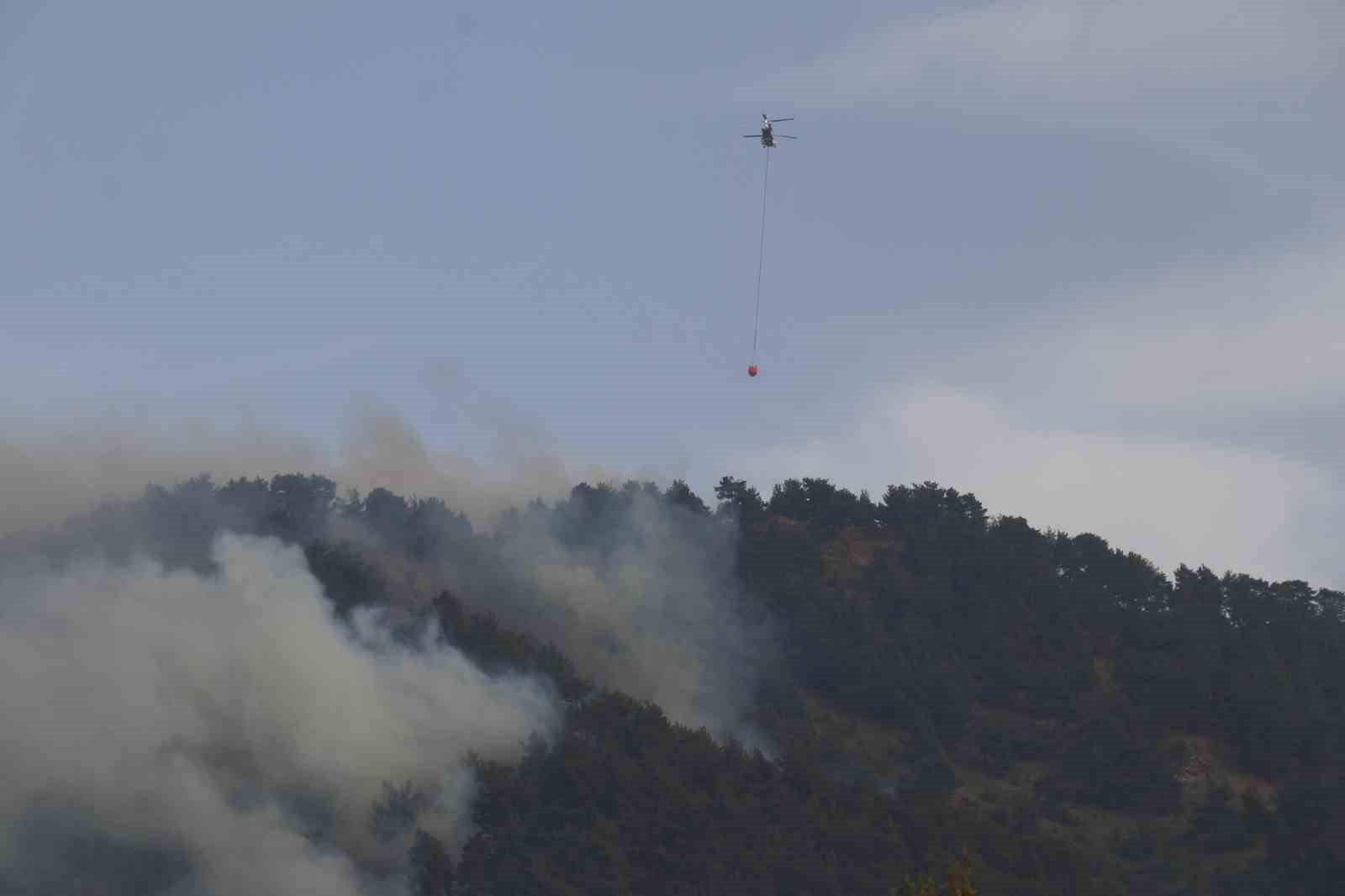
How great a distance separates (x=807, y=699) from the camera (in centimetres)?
15838

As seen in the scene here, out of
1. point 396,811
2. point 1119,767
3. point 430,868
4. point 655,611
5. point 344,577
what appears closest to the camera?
point 430,868

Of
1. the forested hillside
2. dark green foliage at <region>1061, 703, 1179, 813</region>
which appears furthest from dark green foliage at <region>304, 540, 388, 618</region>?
dark green foliage at <region>1061, 703, 1179, 813</region>

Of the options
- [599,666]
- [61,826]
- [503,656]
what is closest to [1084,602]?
[599,666]

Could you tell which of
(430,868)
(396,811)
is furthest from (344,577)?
(430,868)

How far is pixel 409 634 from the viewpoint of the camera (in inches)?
5910

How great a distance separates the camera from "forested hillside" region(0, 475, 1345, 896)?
124 metres

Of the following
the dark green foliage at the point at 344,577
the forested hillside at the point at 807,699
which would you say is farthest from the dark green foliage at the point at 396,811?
the dark green foliage at the point at 344,577

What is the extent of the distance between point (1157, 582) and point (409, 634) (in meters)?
70.1

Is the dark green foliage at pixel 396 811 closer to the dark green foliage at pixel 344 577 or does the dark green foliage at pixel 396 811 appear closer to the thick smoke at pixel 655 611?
the dark green foliage at pixel 344 577

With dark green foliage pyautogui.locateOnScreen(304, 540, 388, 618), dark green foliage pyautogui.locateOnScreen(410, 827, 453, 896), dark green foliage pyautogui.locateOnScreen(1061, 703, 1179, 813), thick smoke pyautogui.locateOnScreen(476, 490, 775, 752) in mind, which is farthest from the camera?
thick smoke pyautogui.locateOnScreen(476, 490, 775, 752)

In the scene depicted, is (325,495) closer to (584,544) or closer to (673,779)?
(584,544)

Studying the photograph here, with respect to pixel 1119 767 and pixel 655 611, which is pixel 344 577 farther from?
pixel 1119 767

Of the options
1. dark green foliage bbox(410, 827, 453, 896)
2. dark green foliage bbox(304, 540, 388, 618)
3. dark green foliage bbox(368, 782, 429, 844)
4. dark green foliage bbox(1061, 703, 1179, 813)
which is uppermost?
dark green foliage bbox(304, 540, 388, 618)

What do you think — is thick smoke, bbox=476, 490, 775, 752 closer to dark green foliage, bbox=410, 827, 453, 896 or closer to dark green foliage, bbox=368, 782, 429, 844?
dark green foliage, bbox=368, 782, 429, 844
